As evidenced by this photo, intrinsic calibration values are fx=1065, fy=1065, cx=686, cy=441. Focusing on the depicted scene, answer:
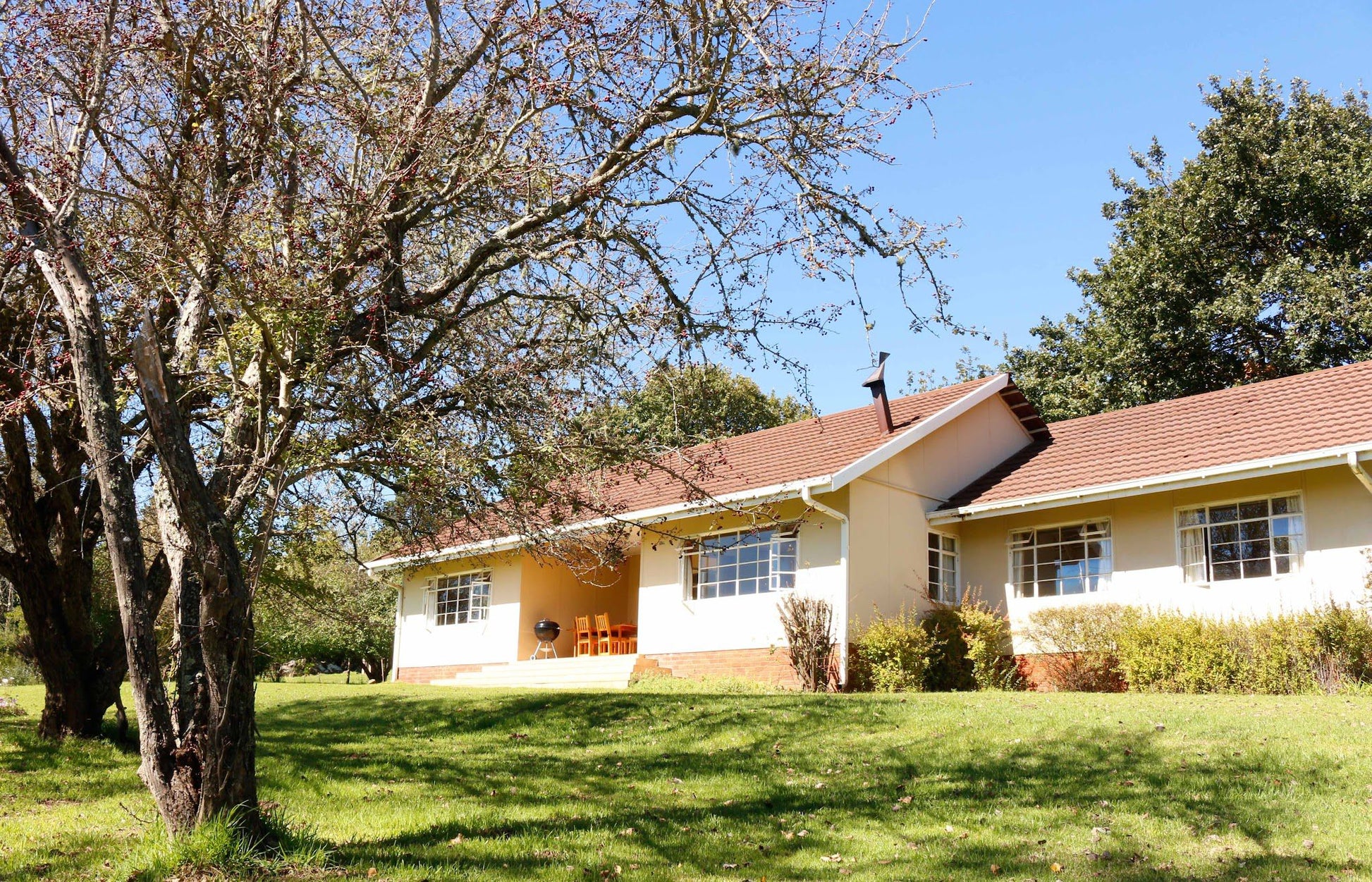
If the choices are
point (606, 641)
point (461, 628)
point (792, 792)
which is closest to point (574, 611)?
point (606, 641)

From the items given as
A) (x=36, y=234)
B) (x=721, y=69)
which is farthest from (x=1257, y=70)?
(x=36, y=234)

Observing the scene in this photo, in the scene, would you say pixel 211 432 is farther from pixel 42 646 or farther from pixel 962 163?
pixel 962 163

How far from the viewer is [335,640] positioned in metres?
31.4

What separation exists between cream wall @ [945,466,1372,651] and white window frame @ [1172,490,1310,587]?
0.03m

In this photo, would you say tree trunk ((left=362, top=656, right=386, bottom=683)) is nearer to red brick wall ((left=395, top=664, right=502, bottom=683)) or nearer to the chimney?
red brick wall ((left=395, top=664, right=502, bottom=683))

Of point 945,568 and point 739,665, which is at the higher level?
point 945,568

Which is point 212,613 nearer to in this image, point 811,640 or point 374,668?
point 811,640

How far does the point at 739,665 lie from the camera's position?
16.8 m

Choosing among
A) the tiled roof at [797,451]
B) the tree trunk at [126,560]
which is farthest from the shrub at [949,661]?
the tree trunk at [126,560]

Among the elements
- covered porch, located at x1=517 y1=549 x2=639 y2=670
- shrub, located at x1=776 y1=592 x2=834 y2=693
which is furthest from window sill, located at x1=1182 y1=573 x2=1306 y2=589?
covered porch, located at x1=517 y1=549 x2=639 y2=670

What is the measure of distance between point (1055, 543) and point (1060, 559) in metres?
0.28

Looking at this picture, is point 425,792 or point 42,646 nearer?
point 425,792

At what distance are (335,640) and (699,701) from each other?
21.2 metres

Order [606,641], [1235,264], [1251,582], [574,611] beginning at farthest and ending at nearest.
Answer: [1235,264] → [574,611] → [606,641] → [1251,582]
